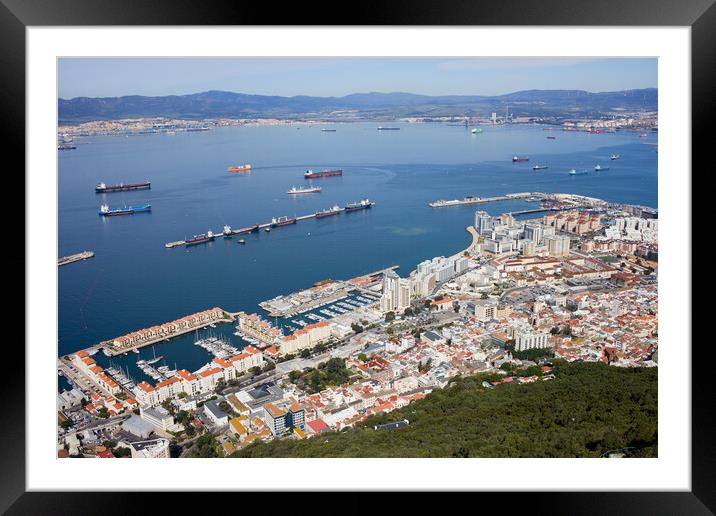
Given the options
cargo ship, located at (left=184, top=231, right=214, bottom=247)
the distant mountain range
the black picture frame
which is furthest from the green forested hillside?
cargo ship, located at (left=184, top=231, right=214, bottom=247)

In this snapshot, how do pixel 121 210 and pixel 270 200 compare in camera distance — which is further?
pixel 270 200

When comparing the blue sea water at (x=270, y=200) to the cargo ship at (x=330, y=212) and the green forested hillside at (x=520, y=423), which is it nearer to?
the cargo ship at (x=330, y=212)

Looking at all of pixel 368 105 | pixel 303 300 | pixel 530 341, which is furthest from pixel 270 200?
pixel 530 341

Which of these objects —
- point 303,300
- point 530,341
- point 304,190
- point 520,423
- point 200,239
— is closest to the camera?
point 520,423

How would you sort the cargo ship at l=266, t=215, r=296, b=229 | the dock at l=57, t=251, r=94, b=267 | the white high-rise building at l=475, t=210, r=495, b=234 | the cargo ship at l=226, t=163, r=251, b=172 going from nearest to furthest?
1. the dock at l=57, t=251, r=94, b=267
2. the white high-rise building at l=475, t=210, r=495, b=234
3. the cargo ship at l=266, t=215, r=296, b=229
4. the cargo ship at l=226, t=163, r=251, b=172

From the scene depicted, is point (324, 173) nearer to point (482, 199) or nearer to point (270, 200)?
point (270, 200)

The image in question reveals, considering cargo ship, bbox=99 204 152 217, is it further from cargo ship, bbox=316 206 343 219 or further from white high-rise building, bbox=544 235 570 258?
white high-rise building, bbox=544 235 570 258

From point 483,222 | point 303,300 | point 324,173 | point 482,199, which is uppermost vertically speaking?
point 324,173
